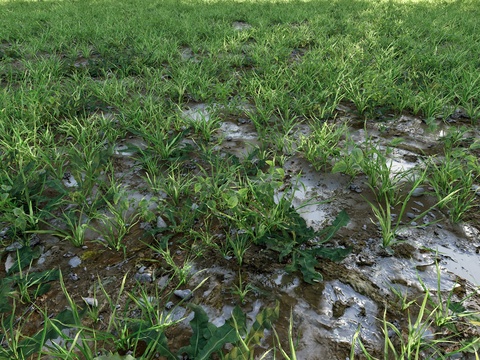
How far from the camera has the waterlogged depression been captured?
1.64 meters

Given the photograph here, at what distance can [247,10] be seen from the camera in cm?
791

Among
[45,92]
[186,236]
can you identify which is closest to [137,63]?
[45,92]

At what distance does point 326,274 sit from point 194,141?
1790 millimetres

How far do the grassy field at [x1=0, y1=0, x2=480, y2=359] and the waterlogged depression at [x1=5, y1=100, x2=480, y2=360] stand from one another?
0.07 meters

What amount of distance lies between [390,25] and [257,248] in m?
6.22

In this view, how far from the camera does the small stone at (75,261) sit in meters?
1.99

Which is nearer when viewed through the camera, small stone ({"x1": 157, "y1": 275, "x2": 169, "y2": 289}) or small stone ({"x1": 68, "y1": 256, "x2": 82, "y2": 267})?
small stone ({"x1": 157, "y1": 275, "x2": 169, "y2": 289})

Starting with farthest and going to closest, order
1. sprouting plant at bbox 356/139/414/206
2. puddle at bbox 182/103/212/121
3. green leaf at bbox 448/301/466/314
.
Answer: puddle at bbox 182/103/212/121 → sprouting plant at bbox 356/139/414/206 → green leaf at bbox 448/301/466/314

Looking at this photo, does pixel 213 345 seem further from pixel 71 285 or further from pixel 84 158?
pixel 84 158

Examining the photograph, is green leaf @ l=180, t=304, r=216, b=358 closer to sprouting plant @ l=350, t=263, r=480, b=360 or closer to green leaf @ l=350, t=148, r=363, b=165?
sprouting plant @ l=350, t=263, r=480, b=360

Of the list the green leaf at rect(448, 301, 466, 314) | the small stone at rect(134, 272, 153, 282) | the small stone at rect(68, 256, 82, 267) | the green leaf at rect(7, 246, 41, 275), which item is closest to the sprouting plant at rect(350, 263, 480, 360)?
the green leaf at rect(448, 301, 466, 314)

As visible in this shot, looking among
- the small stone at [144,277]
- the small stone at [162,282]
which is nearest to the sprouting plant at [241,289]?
the small stone at [162,282]

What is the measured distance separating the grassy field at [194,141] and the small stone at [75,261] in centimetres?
10

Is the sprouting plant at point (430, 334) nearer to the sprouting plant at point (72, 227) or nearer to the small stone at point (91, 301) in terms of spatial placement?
the small stone at point (91, 301)
